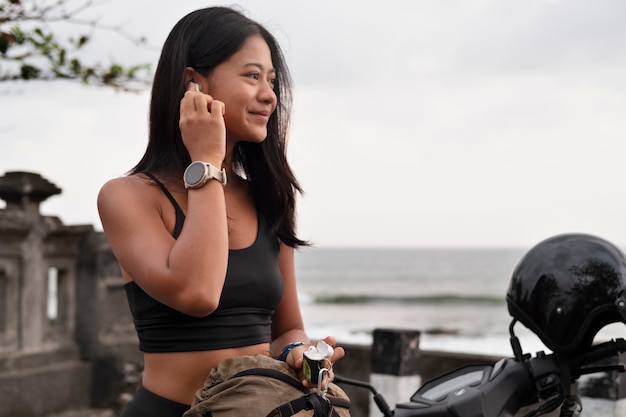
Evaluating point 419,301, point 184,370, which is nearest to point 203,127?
point 184,370

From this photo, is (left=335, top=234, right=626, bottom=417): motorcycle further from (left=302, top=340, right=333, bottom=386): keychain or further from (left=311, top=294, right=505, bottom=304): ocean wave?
(left=311, top=294, right=505, bottom=304): ocean wave

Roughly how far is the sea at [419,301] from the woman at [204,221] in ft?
73.2

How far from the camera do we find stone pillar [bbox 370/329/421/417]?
5.36 meters

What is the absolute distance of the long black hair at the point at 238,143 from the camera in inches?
87.3

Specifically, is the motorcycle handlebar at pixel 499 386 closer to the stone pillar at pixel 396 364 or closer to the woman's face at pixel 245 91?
the woman's face at pixel 245 91

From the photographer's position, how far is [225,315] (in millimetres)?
2090

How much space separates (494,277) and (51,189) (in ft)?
183

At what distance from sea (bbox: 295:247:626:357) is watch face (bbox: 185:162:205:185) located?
22669 millimetres

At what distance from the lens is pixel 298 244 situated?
2.39m

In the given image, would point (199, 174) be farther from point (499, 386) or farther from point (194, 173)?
point (499, 386)

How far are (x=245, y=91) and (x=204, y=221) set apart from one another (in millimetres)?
361

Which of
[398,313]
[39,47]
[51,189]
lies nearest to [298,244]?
[39,47]

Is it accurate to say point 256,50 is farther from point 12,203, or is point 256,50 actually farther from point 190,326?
point 12,203

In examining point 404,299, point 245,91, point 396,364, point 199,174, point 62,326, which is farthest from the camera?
point 404,299
